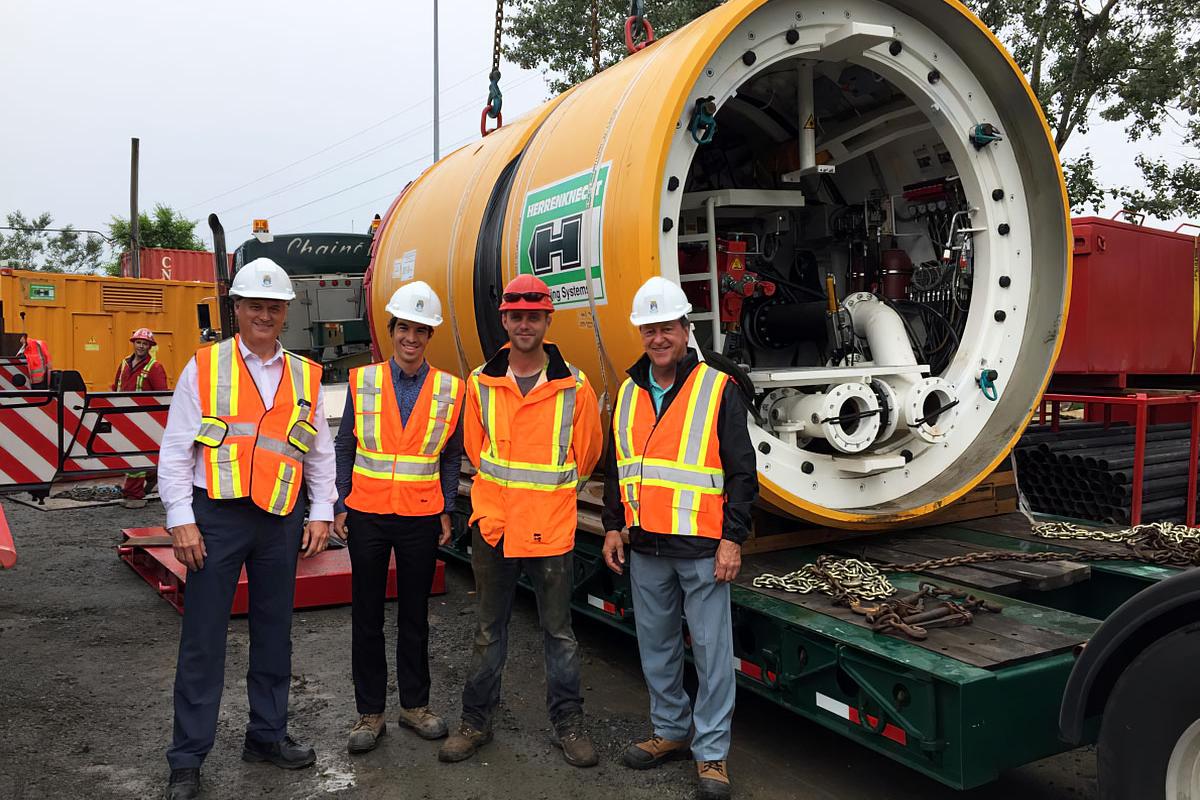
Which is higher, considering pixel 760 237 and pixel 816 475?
pixel 760 237

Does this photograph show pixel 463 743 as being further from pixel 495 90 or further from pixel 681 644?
pixel 495 90

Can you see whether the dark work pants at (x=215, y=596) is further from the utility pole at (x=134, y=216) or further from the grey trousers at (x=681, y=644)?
the utility pole at (x=134, y=216)

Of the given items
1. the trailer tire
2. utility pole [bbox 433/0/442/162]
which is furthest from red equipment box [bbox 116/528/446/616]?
utility pole [bbox 433/0/442/162]

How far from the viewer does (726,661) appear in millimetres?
3613

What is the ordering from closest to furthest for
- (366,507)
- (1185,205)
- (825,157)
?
(366,507) < (825,157) < (1185,205)

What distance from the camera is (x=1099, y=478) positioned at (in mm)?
6496

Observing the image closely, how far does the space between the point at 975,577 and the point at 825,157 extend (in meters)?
2.88

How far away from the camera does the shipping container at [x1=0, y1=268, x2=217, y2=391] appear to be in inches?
559

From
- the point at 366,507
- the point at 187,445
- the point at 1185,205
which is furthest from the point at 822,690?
the point at 1185,205

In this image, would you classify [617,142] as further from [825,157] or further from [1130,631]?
[1130,631]

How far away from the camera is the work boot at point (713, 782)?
11.6 feet

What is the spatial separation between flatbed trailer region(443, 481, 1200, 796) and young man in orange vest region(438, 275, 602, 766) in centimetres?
75

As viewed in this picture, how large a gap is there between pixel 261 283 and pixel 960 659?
9.57 feet

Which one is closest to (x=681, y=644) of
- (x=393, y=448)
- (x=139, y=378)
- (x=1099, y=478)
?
(x=393, y=448)
